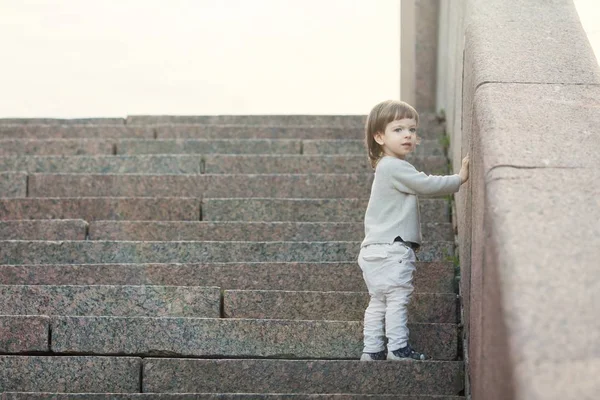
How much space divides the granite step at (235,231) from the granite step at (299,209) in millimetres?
264

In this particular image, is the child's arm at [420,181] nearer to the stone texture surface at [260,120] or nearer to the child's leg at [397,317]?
the child's leg at [397,317]

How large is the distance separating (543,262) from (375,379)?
163 centimetres

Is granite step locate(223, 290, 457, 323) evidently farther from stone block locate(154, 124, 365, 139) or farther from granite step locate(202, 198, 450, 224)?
stone block locate(154, 124, 365, 139)

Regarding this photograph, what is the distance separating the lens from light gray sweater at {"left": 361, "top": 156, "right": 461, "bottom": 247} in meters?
4.52

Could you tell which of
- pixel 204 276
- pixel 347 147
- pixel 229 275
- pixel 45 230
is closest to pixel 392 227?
pixel 229 275

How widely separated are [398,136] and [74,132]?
3.80 metres

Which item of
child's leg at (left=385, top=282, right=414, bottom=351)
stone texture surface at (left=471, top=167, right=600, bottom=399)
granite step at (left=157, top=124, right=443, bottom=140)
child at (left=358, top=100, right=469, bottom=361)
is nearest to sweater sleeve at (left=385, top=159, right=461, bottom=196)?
child at (left=358, top=100, right=469, bottom=361)

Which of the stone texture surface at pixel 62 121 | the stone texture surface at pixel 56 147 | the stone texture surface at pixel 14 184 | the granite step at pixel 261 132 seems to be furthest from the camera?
the stone texture surface at pixel 62 121

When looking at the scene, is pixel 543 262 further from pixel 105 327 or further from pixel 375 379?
pixel 105 327

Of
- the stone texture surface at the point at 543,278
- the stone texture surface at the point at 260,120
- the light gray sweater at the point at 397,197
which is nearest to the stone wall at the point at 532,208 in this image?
the stone texture surface at the point at 543,278

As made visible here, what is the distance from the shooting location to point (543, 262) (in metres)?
2.79

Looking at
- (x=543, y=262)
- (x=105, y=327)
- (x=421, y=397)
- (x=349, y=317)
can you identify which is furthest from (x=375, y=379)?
(x=543, y=262)

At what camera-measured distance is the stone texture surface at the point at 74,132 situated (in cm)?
781

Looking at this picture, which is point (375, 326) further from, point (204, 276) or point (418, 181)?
point (204, 276)
